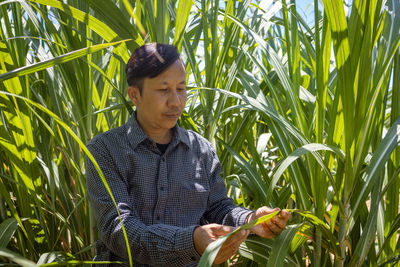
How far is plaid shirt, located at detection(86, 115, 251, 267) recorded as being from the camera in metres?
0.93

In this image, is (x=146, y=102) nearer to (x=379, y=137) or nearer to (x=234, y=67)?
(x=234, y=67)

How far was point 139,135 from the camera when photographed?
1.06 m

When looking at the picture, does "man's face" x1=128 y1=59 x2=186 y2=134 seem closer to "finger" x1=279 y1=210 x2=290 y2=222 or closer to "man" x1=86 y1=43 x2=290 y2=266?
"man" x1=86 y1=43 x2=290 y2=266

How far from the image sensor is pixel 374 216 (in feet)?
3.23

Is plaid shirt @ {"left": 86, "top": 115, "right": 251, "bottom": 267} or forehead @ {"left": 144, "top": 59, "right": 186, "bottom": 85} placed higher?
forehead @ {"left": 144, "top": 59, "right": 186, "bottom": 85}

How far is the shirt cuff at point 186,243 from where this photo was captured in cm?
87

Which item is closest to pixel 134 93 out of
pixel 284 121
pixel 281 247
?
pixel 284 121

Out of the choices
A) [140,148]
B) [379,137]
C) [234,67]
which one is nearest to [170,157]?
[140,148]

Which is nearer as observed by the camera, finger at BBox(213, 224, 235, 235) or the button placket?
finger at BBox(213, 224, 235, 235)

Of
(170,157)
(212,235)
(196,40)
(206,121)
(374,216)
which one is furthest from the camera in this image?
(196,40)

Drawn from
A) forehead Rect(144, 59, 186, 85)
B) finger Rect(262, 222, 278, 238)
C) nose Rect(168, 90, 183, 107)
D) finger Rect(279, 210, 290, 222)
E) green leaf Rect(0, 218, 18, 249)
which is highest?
forehead Rect(144, 59, 186, 85)

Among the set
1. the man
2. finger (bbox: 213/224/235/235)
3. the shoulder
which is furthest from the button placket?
finger (bbox: 213/224/235/235)

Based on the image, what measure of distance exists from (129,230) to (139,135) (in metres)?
0.21

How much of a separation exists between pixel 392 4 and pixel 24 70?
71 cm
